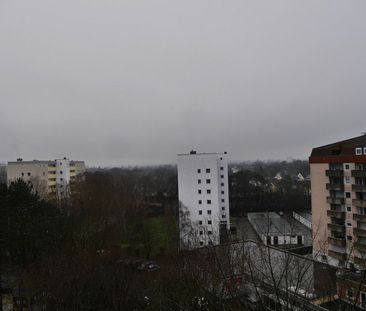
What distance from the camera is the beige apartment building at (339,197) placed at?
18406mm

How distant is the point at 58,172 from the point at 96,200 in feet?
53.9

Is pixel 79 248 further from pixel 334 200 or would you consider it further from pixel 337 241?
pixel 334 200

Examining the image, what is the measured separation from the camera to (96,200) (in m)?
28.5

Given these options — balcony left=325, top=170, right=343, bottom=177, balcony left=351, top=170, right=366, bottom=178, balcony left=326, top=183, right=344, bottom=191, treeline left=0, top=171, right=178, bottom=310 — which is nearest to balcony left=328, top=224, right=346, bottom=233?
balcony left=326, top=183, right=344, bottom=191

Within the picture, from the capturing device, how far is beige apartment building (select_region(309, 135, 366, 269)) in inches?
725

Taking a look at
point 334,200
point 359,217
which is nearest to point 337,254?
point 359,217

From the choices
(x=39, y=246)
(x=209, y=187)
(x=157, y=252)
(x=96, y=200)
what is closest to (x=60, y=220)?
(x=39, y=246)

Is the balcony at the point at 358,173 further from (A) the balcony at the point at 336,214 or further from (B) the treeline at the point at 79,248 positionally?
(B) the treeline at the point at 79,248

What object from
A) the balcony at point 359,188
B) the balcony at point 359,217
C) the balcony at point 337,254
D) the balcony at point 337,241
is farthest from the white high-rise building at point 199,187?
the balcony at point 359,188

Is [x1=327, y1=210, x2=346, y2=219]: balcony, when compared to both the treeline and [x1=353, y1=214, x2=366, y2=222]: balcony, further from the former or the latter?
the treeline

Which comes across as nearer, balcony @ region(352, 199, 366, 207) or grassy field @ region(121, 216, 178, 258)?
balcony @ region(352, 199, 366, 207)

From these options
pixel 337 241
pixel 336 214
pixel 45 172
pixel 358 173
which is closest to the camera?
pixel 358 173

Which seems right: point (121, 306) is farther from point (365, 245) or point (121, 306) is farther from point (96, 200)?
point (96, 200)

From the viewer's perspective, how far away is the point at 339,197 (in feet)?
64.8
